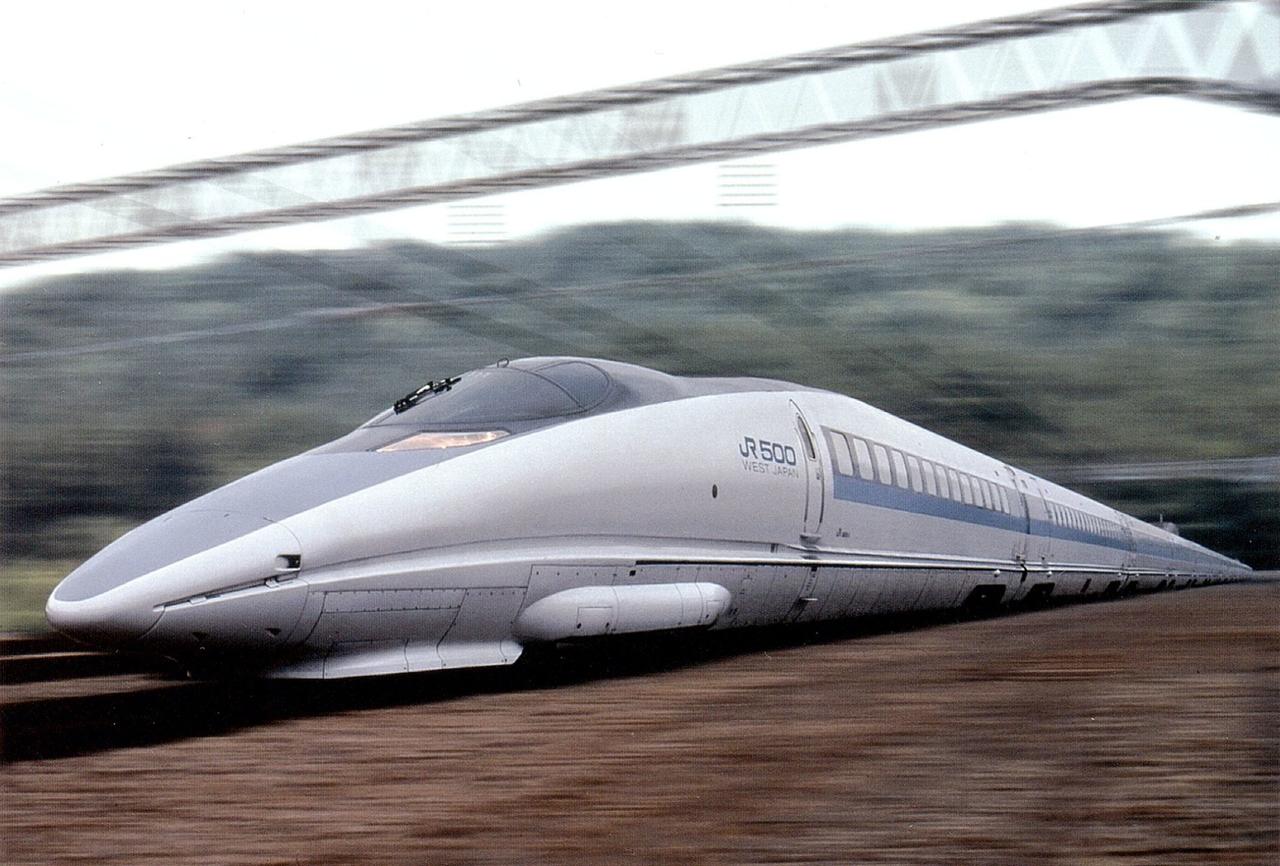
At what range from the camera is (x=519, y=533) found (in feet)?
20.7

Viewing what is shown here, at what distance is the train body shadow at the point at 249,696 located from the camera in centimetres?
530

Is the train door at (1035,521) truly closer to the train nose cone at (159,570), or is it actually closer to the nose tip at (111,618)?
the train nose cone at (159,570)

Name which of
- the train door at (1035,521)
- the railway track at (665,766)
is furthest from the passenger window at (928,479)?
the railway track at (665,766)

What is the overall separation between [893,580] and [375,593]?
219 inches

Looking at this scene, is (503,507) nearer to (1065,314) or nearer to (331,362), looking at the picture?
(331,362)

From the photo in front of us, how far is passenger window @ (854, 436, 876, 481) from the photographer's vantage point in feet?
32.2

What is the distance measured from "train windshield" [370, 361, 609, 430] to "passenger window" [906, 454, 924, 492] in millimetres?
4285

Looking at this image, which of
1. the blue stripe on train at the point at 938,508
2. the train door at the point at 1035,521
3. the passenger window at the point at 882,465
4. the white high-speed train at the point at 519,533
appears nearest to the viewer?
the white high-speed train at the point at 519,533

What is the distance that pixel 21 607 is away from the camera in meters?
11.8

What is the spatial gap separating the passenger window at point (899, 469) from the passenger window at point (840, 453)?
104 cm

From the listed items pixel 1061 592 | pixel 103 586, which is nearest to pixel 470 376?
pixel 103 586

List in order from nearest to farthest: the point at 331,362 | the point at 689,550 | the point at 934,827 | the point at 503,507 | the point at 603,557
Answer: the point at 934,827 → the point at 503,507 → the point at 603,557 → the point at 689,550 → the point at 331,362

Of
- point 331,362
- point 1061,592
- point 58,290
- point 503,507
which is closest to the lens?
point 503,507

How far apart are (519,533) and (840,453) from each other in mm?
3778
